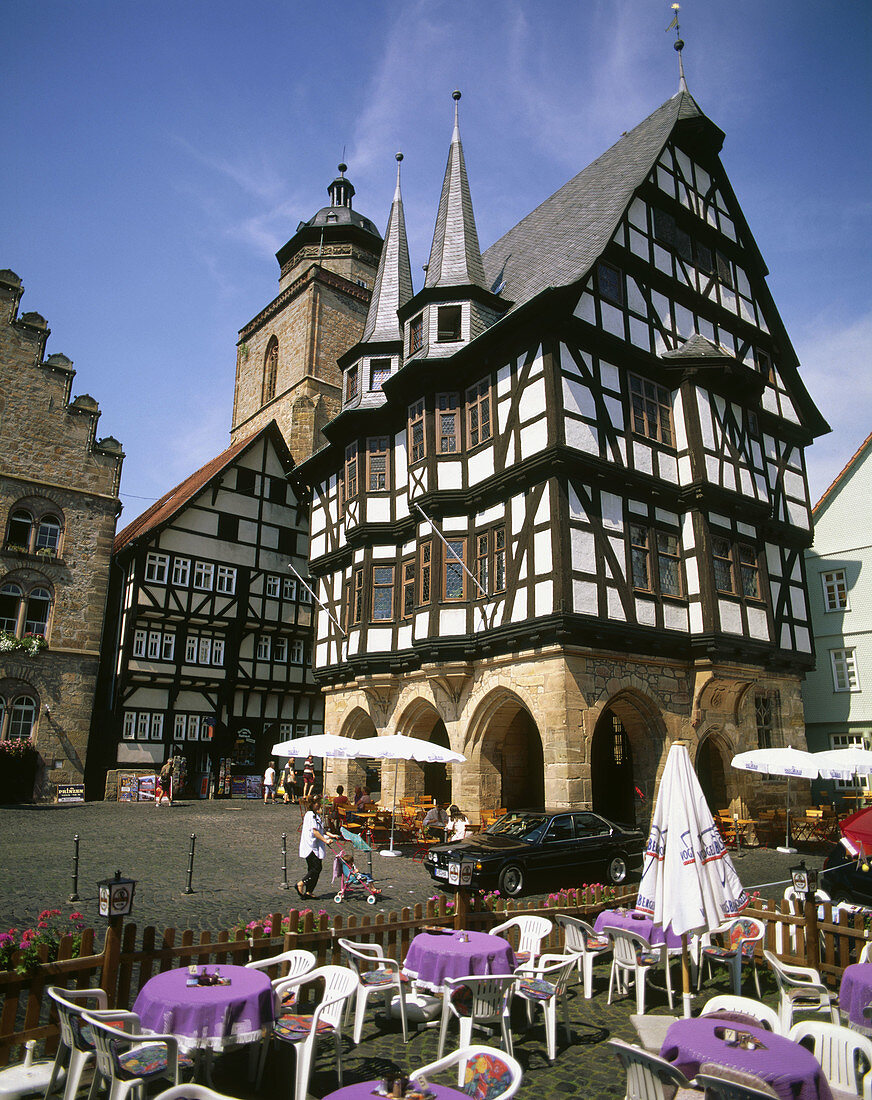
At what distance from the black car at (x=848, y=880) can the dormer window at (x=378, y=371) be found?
1789 cm

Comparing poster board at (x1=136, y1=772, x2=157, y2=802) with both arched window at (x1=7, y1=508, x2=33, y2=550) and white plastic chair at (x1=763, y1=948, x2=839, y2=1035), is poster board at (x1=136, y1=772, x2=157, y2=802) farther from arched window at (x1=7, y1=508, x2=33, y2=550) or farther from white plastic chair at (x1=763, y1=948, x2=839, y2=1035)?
white plastic chair at (x1=763, y1=948, x2=839, y2=1035)

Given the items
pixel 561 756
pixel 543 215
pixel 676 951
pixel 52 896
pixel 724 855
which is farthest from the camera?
pixel 543 215

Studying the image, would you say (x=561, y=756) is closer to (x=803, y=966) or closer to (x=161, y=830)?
(x=803, y=966)

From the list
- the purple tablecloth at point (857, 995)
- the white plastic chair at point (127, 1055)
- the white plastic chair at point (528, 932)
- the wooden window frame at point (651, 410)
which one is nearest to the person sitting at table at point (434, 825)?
the white plastic chair at point (528, 932)

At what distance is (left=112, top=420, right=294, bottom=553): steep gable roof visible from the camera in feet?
91.5

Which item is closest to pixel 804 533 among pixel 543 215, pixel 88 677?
pixel 543 215

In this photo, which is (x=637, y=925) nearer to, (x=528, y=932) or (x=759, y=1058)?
(x=528, y=932)

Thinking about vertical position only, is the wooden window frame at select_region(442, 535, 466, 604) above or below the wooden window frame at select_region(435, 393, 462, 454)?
below

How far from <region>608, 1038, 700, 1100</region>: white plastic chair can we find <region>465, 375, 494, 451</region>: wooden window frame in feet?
51.8

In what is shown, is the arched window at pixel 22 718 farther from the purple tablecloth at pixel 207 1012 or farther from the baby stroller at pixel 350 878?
the purple tablecloth at pixel 207 1012

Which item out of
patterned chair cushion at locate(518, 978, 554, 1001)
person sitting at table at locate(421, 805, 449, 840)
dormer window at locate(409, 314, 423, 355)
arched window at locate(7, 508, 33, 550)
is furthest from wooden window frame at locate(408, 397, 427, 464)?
patterned chair cushion at locate(518, 978, 554, 1001)

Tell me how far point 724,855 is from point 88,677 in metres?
24.0

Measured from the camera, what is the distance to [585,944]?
759cm

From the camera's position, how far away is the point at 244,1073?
568 cm
